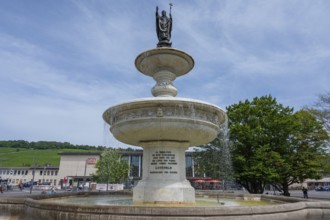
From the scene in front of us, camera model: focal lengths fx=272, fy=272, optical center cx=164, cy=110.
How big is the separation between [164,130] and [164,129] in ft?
0.17

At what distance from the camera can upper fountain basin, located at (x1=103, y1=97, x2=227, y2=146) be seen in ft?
26.5

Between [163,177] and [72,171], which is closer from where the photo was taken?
[163,177]

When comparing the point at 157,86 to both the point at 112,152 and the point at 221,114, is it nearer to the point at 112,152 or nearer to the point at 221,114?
the point at 221,114

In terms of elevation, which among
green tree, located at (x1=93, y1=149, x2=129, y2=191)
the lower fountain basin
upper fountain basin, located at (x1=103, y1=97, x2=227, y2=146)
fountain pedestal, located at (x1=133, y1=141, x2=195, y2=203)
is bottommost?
the lower fountain basin

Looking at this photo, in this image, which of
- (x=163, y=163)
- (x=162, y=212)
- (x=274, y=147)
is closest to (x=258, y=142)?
(x=274, y=147)

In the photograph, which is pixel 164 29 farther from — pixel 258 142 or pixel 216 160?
pixel 216 160

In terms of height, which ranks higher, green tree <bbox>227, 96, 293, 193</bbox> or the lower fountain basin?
green tree <bbox>227, 96, 293, 193</bbox>

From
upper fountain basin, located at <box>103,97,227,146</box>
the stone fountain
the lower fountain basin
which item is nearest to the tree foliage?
the stone fountain

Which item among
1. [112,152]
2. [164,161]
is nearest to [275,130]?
[164,161]

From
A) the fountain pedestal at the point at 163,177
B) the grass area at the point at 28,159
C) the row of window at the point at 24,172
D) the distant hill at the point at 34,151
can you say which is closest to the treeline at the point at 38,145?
the distant hill at the point at 34,151

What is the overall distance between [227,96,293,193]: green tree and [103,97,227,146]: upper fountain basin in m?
17.4

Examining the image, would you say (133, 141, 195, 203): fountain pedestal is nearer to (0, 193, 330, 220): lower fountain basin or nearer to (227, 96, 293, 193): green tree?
(0, 193, 330, 220): lower fountain basin

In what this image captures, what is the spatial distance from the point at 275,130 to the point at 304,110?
490 centimetres

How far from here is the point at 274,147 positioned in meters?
26.2
